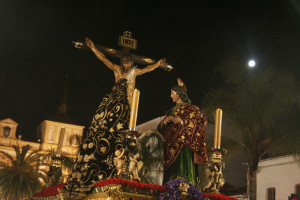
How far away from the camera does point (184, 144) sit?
5984 mm

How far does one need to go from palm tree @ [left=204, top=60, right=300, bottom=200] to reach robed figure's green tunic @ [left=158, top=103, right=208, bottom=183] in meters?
12.1

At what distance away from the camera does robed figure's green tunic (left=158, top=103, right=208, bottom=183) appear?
593 centimetres

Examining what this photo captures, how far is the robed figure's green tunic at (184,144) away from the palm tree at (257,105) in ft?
39.6

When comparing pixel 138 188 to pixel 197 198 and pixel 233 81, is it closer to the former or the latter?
pixel 197 198

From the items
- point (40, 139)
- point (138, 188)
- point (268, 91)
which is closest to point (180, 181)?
point (138, 188)

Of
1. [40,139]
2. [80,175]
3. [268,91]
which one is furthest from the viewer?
[40,139]

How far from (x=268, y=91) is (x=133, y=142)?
1391cm

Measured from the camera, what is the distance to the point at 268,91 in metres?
18.0

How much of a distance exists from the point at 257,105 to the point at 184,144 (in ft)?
41.7

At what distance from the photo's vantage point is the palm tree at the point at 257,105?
17.8 metres

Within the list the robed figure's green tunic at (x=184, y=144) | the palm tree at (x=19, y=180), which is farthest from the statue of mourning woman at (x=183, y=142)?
the palm tree at (x=19, y=180)

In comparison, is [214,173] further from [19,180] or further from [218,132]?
[19,180]

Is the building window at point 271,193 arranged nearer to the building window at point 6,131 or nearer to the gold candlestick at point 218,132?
the gold candlestick at point 218,132

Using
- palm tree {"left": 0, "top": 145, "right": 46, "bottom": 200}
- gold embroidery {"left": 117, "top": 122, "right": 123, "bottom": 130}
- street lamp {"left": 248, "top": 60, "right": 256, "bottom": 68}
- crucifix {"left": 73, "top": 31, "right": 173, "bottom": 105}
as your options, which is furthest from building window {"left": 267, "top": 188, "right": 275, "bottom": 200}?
gold embroidery {"left": 117, "top": 122, "right": 123, "bottom": 130}
